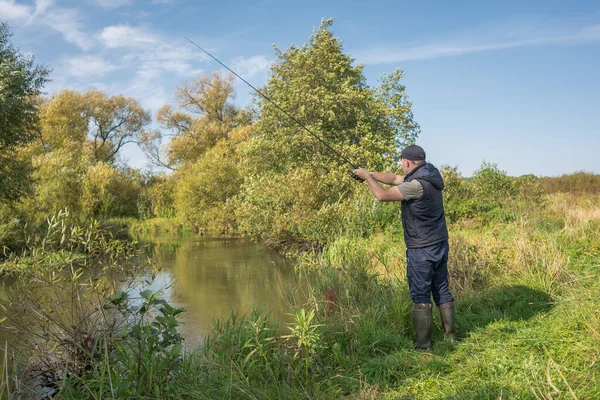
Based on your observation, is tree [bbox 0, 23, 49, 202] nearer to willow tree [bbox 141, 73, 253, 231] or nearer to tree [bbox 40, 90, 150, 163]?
willow tree [bbox 141, 73, 253, 231]

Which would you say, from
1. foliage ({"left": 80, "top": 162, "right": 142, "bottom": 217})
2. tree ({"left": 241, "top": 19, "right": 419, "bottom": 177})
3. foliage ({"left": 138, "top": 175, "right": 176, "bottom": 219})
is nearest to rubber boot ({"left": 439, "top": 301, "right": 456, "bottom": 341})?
tree ({"left": 241, "top": 19, "right": 419, "bottom": 177})

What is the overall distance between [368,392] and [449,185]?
11.5 metres

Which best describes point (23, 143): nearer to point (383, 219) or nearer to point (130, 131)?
point (383, 219)

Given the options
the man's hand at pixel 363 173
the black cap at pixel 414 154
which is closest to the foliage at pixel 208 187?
the man's hand at pixel 363 173

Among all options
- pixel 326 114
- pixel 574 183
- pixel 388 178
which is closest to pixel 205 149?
pixel 326 114

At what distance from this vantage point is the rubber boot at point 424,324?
452cm

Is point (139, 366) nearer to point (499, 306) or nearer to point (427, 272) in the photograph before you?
point (427, 272)

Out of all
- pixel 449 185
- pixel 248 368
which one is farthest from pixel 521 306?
pixel 449 185

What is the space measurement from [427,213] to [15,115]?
44.3ft

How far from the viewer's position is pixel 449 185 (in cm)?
1425

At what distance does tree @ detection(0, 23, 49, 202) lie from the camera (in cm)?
1316

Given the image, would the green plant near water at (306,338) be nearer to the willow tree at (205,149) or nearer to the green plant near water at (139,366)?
the green plant near water at (139,366)

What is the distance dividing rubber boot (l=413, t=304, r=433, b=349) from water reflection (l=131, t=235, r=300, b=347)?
238 cm

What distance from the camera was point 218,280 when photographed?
10969mm
